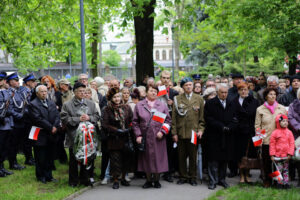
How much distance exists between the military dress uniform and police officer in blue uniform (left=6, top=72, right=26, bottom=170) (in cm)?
386

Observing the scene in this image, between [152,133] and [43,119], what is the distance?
7.43 ft

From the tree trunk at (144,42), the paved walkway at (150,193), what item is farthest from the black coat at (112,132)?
the tree trunk at (144,42)

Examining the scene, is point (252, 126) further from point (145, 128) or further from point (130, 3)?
point (130, 3)

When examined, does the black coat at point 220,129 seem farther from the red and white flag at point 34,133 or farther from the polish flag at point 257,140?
the red and white flag at point 34,133

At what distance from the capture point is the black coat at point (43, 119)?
7.78 metres

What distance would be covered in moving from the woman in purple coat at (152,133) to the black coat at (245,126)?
1459 millimetres

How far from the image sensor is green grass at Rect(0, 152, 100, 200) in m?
7.05

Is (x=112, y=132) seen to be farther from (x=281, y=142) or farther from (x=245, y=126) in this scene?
(x=281, y=142)

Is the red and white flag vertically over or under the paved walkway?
over

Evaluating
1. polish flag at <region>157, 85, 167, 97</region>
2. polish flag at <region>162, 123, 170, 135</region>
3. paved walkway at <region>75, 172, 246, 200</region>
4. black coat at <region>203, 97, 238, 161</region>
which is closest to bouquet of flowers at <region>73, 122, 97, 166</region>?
paved walkway at <region>75, 172, 246, 200</region>

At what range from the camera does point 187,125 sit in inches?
307

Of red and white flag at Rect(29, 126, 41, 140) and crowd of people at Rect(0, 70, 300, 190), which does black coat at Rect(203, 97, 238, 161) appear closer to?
crowd of people at Rect(0, 70, 300, 190)

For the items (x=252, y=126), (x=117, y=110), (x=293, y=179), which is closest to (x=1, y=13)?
(x=117, y=110)

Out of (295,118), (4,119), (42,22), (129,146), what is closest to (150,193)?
(129,146)
